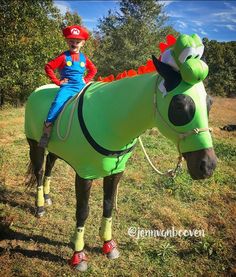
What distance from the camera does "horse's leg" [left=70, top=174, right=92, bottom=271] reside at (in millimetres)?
3261

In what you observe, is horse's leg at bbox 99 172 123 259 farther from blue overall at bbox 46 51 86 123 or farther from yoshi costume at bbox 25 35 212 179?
blue overall at bbox 46 51 86 123

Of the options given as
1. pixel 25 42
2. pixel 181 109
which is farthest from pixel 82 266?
pixel 25 42

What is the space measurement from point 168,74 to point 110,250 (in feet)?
8.46

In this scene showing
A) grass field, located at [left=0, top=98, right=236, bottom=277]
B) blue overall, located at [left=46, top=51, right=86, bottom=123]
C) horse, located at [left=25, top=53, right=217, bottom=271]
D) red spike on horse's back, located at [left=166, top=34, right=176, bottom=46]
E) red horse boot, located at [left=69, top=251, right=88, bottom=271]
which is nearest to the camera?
horse, located at [left=25, top=53, right=217, bottom=271]

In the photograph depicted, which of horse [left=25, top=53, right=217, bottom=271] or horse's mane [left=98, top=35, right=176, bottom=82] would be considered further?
horse's mane [left=98, top=35, right=176, bottom=82]

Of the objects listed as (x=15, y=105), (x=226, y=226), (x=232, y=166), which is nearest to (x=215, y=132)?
(x=232, y=166)

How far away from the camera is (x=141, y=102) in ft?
8.75

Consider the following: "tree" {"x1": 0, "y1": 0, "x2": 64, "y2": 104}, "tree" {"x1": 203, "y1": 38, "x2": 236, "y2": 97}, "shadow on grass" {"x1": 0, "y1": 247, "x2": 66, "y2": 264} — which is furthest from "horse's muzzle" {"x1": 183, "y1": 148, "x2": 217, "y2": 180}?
"tree" {"x1": 203, "y1": 38, "x2": 236, "y2": 97}

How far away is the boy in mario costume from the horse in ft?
0.40

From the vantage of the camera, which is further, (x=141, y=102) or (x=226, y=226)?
(x=226, y=226)

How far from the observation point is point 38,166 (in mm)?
4527

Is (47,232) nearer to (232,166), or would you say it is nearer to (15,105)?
(232,166)

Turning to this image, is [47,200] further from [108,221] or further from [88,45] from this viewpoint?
[88,45]

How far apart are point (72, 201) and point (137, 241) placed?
1498 millimetres
